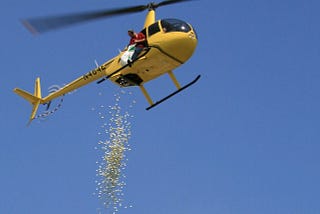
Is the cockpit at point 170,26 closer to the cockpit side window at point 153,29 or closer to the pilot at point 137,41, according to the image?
the cockpit side window at point 153,29

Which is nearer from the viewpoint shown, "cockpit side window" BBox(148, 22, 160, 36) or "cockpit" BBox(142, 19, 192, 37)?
"cockpit" BBox(142, 19, 192, 37)

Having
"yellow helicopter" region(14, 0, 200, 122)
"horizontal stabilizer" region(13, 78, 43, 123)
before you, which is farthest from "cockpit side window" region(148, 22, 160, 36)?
"horizontal stabilizer" region(13, 78, 43, 123)

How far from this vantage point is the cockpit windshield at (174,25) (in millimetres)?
33719

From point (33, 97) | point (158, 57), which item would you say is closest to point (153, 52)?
point (158, 57)

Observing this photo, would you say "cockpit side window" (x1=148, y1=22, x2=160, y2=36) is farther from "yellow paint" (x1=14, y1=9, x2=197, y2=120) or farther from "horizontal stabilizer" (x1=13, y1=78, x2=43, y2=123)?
"horizontal stabilizer" (x1=13, y1=78, x2=43, y2=123)

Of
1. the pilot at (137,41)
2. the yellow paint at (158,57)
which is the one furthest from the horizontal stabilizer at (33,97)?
the pilot at (137,41)

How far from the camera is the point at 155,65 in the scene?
3475cm

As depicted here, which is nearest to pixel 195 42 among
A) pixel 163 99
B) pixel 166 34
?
pixel 166 34

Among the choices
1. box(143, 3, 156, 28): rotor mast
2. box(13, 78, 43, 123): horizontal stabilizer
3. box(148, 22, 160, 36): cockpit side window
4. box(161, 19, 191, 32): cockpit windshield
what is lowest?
box(161, 19, 191, 32): cockpit windshield

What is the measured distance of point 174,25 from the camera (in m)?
33.8

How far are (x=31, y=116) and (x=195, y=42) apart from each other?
14.9 meters

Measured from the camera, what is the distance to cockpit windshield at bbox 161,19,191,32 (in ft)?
111

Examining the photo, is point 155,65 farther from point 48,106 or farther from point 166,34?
point 48,106

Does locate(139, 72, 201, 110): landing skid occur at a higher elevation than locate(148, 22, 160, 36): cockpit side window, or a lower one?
lower
